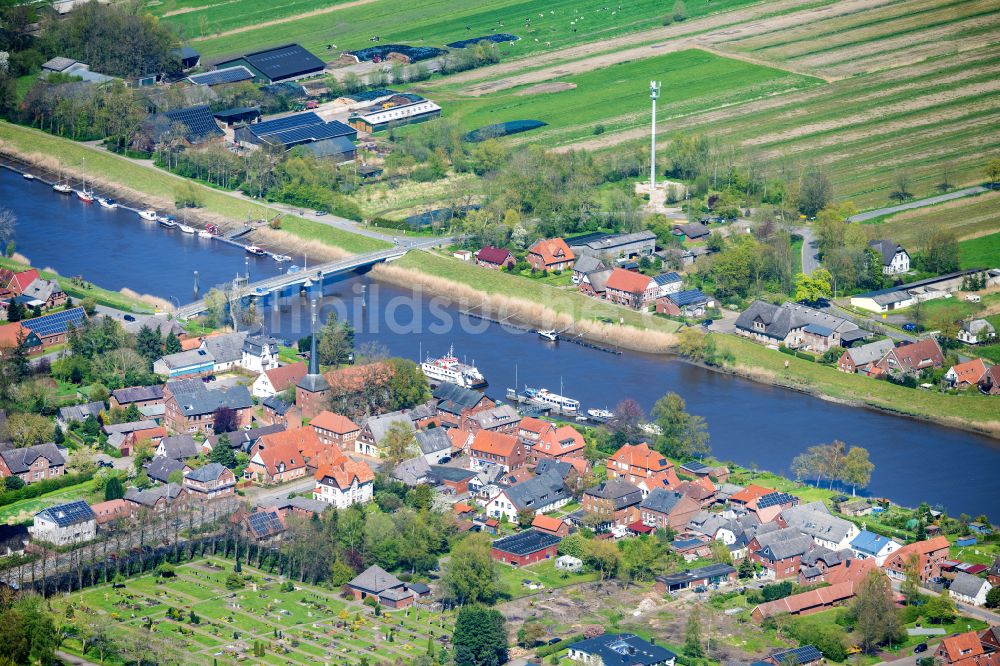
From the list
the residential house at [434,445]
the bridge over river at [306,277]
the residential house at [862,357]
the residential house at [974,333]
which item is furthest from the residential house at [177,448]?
the residential house at [974,333]

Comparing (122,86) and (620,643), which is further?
(122,86)

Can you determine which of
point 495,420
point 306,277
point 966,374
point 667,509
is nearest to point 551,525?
point 667,509

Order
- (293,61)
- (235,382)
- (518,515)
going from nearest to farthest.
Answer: (518,515)
(235,382)
(293,61)

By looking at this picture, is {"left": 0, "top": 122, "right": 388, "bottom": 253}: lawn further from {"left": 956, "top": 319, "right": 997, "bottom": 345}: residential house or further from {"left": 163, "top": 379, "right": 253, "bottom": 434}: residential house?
{"left": 956, "top": 319, "right": 997, "bottom": 345}: residential house

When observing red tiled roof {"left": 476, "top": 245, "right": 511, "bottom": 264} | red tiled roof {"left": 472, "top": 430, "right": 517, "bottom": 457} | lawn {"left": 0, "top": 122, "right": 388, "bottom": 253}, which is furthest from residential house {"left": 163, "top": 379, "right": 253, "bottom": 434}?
lawn {"left": 0, "top": 122, "right": 388, "bottom": 253}

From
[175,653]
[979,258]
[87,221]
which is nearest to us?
[175,653]

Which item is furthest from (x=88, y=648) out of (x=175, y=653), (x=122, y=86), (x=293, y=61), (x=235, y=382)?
(x=293, y=61)

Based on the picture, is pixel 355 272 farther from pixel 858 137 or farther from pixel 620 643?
pixel 620 643

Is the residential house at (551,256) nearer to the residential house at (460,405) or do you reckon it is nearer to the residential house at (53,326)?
the residential house at (460,405)
